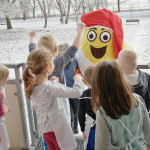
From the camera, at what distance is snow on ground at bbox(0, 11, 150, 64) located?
2.41 meters

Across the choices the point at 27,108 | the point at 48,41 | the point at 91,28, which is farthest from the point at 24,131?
the point at 91,28

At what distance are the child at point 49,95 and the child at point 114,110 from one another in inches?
10.0

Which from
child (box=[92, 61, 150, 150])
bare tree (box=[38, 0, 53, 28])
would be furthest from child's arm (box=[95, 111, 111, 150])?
bare tree (box=[38, 0, 53, 28])

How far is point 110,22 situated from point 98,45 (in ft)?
0.54

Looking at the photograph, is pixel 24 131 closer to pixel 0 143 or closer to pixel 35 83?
pixel 0 143

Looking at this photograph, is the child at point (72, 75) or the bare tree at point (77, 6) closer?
the child at point (72, 75)

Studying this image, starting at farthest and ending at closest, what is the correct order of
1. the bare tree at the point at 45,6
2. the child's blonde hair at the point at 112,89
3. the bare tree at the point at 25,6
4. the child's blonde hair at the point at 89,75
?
the bare tree at the point at 25,6, the bare tree at the point at 45,6, the child's blonde hair at the point at 89,75, the child's blonde hair at the point at 112,89

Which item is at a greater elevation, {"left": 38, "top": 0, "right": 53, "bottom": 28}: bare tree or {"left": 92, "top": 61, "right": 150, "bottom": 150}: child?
{"left": 38, "top": 0, "right": 53, "bottom": 28}: bare tree

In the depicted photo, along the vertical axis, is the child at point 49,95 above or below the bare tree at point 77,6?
below

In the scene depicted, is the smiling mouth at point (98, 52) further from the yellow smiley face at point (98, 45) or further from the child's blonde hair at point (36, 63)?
the child's blonde hair at point (36, 63)

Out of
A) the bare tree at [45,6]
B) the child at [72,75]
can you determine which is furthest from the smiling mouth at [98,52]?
the bare tree at [45,6]

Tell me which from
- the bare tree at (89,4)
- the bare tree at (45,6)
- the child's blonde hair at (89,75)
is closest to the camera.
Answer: the child's blonde hair at (89,75)

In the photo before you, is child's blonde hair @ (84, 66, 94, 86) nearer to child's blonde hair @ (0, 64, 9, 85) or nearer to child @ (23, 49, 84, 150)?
child @ (23, 49, 84, 150)

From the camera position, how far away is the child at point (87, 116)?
3.58 feet
